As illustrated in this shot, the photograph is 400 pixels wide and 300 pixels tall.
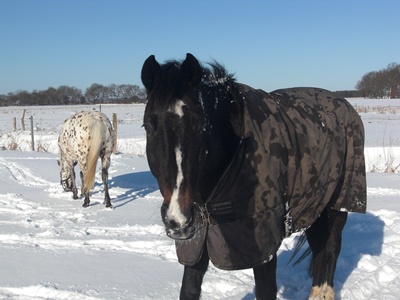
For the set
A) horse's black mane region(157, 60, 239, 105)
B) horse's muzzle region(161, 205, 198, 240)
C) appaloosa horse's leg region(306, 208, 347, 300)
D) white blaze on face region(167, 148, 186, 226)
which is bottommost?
appaloosa horse's leg region(306, 208, 347, 300)

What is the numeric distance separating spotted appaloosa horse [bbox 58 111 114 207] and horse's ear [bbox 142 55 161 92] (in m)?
5.25

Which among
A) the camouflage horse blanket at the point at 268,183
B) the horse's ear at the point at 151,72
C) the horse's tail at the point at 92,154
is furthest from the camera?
the horse's tail at the point at 92,154

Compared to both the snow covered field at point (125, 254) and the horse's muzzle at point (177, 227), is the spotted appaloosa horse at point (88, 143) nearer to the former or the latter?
the snow covered field at point (125, 254)

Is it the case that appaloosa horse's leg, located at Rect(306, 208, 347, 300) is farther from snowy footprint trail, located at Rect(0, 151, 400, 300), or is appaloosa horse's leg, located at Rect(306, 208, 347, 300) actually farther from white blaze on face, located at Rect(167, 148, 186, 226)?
white blaze on face, located at Rect(167, 148, 186, 226)

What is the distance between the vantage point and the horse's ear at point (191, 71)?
1.94 meters

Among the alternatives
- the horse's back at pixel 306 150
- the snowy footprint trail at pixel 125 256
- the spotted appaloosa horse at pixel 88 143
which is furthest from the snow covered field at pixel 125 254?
the horse's back at pixel 306 150

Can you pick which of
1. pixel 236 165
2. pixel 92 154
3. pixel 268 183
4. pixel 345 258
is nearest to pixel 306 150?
pixel 268 183

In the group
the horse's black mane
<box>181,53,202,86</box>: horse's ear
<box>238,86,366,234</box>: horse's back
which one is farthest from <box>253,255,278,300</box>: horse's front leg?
<box>181,53,202,86</box>: horse's ear

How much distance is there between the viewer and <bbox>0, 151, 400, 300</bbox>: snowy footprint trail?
3.52 meters

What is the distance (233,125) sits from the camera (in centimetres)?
226

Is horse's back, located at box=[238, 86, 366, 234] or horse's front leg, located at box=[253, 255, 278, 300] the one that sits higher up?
horse's back, located at box=[238, 86, 366, 234]

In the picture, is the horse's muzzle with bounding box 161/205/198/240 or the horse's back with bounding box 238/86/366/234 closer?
the horse's muzzle with bounding box 161/205/198/240

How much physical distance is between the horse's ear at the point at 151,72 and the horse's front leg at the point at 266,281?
127 centimetres

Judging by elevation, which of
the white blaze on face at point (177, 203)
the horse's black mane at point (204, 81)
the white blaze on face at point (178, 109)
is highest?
the horse's black mane at point (204, 81)
